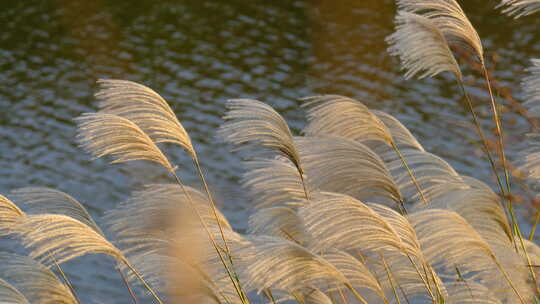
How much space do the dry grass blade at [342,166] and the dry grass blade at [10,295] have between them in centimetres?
89

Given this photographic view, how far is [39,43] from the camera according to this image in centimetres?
1578

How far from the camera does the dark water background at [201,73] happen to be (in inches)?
439

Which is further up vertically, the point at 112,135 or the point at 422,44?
Answer: the point at 422,44

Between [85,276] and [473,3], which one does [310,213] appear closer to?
[85,276]

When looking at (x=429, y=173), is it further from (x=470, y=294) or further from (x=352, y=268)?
(x=352, y=268)

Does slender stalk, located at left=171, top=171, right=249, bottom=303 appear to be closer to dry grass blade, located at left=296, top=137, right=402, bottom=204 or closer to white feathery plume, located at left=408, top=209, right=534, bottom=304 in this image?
dry grass blade, located at left=296, top=137, right=402, bottom=204

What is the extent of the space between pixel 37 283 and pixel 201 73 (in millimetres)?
11419

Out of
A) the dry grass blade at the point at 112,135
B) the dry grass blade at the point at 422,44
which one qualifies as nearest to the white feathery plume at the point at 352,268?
the dry grass blade at the point at 112,135

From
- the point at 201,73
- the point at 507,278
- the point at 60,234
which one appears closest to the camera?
the point at 60,234

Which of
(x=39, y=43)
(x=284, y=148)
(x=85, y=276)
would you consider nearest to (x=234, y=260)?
(x=284, y=148)

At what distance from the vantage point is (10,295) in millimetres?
A: 2912

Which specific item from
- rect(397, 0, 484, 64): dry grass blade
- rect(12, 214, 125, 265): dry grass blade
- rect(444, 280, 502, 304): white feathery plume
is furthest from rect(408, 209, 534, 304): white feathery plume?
rect(397, 0, 484, 64): dry grass blade

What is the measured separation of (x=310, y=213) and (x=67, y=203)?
45.5 inches

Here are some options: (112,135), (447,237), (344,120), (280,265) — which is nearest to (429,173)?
(344,120)
